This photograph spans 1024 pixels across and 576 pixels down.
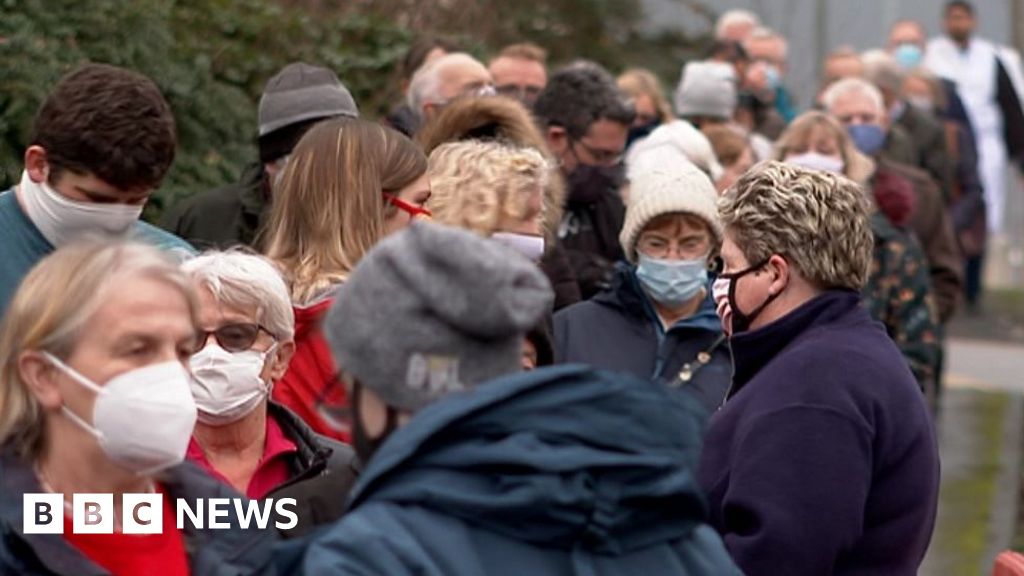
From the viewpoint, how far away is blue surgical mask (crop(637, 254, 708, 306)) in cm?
722

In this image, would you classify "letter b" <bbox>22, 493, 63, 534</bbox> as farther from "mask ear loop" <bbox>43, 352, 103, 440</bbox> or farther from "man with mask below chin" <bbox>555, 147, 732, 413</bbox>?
"man with mask below chin" <bbox>555, 147, 732, 413</bbox>

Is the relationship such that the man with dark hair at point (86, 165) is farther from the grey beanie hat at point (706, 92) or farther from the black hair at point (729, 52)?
the black hair at point (729, 52)

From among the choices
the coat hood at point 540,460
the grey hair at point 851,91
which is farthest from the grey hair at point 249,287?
the grey hair at point 851,91

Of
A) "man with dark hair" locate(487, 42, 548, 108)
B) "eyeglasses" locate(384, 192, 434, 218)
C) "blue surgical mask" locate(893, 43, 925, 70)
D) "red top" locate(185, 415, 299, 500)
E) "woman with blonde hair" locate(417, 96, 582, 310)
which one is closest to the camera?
"red top" locate(185, 415, 299, 500)

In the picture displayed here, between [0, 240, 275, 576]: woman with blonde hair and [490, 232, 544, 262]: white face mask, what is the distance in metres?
2.57

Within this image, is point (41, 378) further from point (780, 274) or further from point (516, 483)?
point (780, 274)

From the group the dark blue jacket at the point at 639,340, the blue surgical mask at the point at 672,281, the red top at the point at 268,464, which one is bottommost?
the dark blue jacket at the point at 639,340

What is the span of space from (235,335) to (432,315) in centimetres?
192

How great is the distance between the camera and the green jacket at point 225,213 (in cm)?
748

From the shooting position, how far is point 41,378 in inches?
151

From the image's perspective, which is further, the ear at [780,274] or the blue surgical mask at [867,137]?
the blue surgical mask at [867,137]

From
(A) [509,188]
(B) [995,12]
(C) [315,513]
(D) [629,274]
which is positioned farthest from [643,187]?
(B) [995,12]

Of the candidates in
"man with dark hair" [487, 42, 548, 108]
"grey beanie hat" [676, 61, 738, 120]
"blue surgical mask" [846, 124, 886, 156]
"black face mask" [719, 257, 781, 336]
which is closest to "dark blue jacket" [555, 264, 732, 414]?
"black face mask" [719, 257, 781, 336]

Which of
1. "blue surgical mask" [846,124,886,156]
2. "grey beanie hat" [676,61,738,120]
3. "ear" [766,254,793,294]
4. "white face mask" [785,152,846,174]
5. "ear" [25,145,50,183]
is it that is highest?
"ear" [25,145,50,183]
